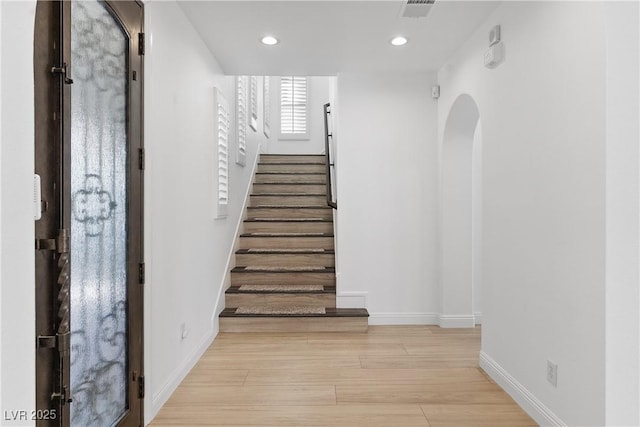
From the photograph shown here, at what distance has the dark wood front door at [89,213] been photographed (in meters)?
1.36

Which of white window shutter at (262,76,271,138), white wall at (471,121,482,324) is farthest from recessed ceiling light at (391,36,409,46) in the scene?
white window shutter at (262,76,271,138)

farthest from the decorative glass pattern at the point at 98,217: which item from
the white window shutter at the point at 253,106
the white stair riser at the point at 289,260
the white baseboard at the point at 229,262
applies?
the white window shutter at the point at 253,106

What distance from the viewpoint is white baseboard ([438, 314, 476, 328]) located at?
3.98 m

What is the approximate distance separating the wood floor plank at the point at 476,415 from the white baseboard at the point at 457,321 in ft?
5.28

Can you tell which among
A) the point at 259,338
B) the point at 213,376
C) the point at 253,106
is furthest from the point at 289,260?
the point at 253,106

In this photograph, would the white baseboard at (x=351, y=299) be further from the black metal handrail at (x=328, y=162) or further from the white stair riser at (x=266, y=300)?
the black metal handrail at (x=328, y=162)

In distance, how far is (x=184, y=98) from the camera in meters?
2.77

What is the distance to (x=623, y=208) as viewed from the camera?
1.68ft

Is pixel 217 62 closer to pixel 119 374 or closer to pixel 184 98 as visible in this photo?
pixel 184 98

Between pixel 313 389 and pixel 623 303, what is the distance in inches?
92.6

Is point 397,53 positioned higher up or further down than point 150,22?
higher up

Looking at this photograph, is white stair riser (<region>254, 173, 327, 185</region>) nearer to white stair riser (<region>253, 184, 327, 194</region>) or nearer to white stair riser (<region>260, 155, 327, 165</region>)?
white stair riser (<region>253, 184, 327, 194</region>)

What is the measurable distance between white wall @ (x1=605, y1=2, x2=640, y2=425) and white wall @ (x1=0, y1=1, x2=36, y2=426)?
0.92 metres

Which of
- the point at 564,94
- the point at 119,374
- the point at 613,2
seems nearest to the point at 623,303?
the point at 613,2
